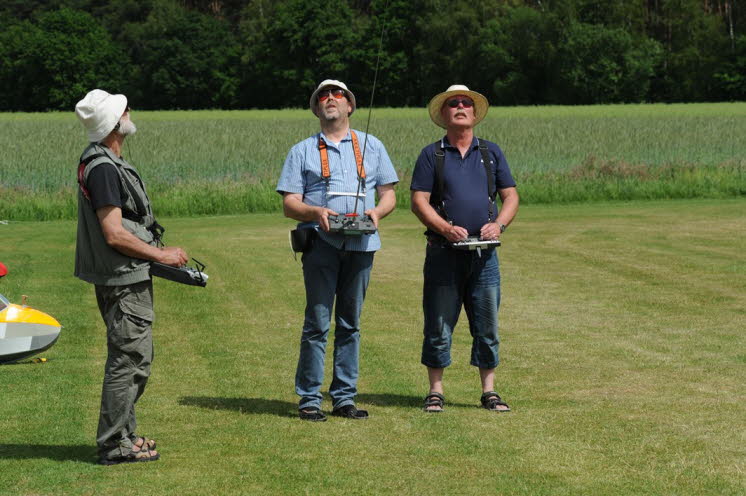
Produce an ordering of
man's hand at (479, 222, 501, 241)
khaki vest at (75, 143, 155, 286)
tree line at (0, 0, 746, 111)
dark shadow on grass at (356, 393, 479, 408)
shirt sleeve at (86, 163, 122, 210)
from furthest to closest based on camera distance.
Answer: tree line at (0, 0, 746, 111) → dark shadow on grass at (356, 393, 479, 408) → man's hand at (479, 222, 501, 241) → khaki vest at (75, 143, 155, 286) → shirt sleeve at (86, 163, 122, 210)

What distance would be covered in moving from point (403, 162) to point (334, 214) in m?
21.4

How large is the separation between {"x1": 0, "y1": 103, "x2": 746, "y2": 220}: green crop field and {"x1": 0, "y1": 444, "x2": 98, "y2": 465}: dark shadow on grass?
1602 cm

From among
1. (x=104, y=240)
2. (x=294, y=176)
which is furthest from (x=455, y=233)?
(x=104, y=240)

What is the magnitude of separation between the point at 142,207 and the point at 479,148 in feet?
7.35

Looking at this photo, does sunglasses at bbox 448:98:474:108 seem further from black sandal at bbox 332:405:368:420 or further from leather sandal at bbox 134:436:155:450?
leather sandal at bbox 134:436:155:450

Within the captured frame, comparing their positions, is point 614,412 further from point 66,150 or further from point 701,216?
point 66,150

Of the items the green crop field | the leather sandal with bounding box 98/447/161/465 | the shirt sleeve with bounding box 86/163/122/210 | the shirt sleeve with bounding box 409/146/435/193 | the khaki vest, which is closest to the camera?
the shirt sleeve with bounding box 86/163/122/210

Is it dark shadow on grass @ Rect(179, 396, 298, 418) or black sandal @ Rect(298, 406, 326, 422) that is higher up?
black sandal @ Rect(298, 406, 326, 422)

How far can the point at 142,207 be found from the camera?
18.5ft

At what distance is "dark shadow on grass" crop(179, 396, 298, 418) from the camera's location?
22.9 ft

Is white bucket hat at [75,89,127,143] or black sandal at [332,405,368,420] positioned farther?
black sandal at [332,405,368,420]

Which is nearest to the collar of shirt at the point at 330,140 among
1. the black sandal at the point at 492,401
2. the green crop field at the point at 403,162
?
the black sandal at the point at 492,401

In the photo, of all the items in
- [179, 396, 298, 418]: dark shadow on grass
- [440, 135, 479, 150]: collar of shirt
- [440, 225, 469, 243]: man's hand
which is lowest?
[179, 396, 298, 418]: dark shadow on grass

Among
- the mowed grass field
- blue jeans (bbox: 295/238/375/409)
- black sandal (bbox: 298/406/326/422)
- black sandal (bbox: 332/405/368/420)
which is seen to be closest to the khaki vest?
the mowed grass field
